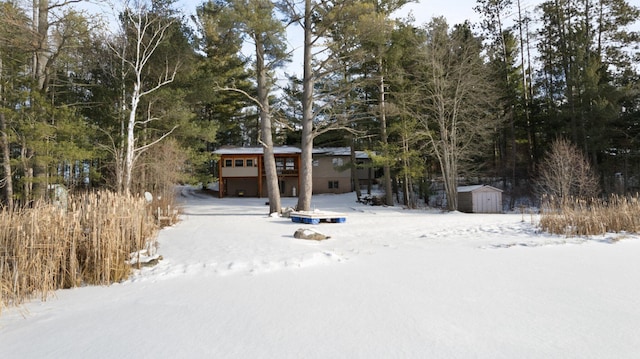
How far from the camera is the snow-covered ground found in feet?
8.78

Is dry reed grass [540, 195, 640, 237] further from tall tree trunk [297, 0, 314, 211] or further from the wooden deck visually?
tall tree trunk [297, 0, 314, 211]

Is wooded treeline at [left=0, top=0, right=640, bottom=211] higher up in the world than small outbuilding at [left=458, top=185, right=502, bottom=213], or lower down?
higher up

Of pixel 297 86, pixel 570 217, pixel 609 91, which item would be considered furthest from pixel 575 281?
pixel 297 86

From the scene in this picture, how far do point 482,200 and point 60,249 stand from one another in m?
20.6

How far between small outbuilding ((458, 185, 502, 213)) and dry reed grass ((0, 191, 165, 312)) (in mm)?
19138

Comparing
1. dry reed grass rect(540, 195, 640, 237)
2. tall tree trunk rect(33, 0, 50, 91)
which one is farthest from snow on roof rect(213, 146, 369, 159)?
dry reed grass rect(540, 195, 640, 237)

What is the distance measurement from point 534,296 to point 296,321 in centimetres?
251

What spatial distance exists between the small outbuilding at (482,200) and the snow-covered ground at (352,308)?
1474 cm

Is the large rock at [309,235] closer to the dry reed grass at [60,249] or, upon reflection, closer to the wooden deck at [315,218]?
the wooden deck at [315,218]

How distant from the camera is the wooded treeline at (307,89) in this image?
12.6m

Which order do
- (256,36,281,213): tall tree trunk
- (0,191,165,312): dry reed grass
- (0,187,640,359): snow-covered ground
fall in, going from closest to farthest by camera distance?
1. (0,187,640,359): snow-covered ground
2. (0,191,165,312): dry reed grass
3. (256,36,281,213): tall tree trunk

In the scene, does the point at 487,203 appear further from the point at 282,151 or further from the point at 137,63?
the point at 137,63

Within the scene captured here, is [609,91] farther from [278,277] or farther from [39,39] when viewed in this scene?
[39,39]

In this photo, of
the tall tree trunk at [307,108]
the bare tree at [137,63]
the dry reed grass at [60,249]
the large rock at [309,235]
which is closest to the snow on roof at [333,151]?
the tall tree trunk at [307,108]
